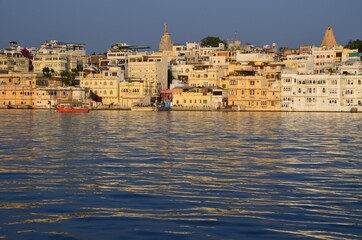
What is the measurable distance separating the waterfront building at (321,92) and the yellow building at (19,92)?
29.6 m

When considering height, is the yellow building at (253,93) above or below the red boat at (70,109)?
above

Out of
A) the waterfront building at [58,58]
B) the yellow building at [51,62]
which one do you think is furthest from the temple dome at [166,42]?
the yellow building at [51,62]

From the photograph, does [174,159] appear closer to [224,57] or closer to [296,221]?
[296,221]

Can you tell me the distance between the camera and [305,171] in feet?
54.1

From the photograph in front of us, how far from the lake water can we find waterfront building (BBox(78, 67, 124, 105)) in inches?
2253

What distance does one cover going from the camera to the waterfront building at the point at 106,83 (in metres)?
79.9

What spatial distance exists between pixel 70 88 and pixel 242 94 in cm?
1976

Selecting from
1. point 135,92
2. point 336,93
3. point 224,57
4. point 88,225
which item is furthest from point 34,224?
point 224,57

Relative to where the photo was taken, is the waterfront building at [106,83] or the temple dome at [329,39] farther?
the temple dome at [329,39]

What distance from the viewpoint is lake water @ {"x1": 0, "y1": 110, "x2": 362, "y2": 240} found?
989 cm

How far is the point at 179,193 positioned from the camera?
12797 mm

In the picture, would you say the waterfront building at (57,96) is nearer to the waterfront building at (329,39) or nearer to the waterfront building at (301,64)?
the waterfront building at (301,64)

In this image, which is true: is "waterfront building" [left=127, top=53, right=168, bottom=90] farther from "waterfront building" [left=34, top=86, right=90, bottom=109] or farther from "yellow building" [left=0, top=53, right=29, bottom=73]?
"yellow building" [left=0, top=53, right=29, bottom=73]

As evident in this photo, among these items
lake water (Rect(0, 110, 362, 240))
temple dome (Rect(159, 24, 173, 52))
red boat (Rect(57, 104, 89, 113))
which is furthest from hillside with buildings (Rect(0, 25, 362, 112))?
lake water (Rect(0, 110, 362, 240))
